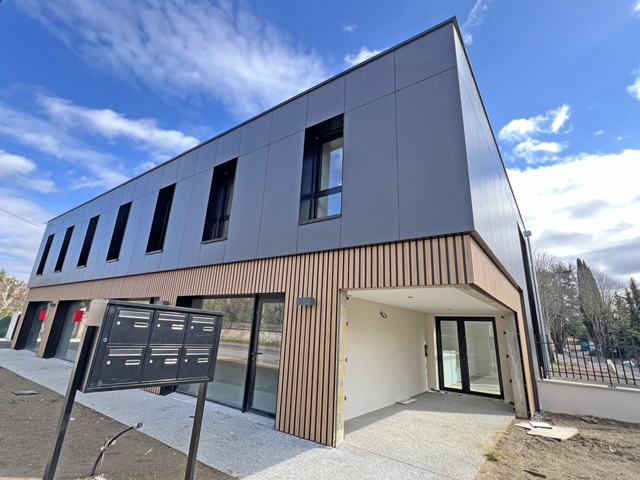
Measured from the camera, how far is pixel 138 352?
2.38 metres

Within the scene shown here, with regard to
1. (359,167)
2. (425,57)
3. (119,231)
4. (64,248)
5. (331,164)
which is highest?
(425,57)

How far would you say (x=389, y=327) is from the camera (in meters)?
6.88

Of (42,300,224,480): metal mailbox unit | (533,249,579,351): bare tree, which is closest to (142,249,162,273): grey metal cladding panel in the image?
(42,300,224,480): metal mailbox unit

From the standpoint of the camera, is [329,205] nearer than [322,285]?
No

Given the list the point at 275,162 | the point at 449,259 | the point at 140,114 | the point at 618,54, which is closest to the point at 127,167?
the point at 140,114

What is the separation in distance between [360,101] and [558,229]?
32.4 metres

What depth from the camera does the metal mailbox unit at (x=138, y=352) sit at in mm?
2156

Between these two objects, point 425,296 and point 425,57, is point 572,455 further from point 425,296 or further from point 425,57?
point 425,57

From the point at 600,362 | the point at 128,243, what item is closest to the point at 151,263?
the point at 128,243

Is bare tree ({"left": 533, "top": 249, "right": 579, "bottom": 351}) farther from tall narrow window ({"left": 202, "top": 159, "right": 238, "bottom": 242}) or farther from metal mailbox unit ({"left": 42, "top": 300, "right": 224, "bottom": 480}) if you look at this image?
metal mailbox unit ({"left": 42, "top": 300, "right": 224, "bottom": 480})

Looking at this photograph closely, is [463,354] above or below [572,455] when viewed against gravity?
above

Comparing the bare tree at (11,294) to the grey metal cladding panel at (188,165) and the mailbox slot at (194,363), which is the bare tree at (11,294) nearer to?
the grey metal cladding panel at (188,165)

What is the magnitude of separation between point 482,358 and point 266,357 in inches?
260

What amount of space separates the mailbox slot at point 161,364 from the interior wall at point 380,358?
3.42 meters
